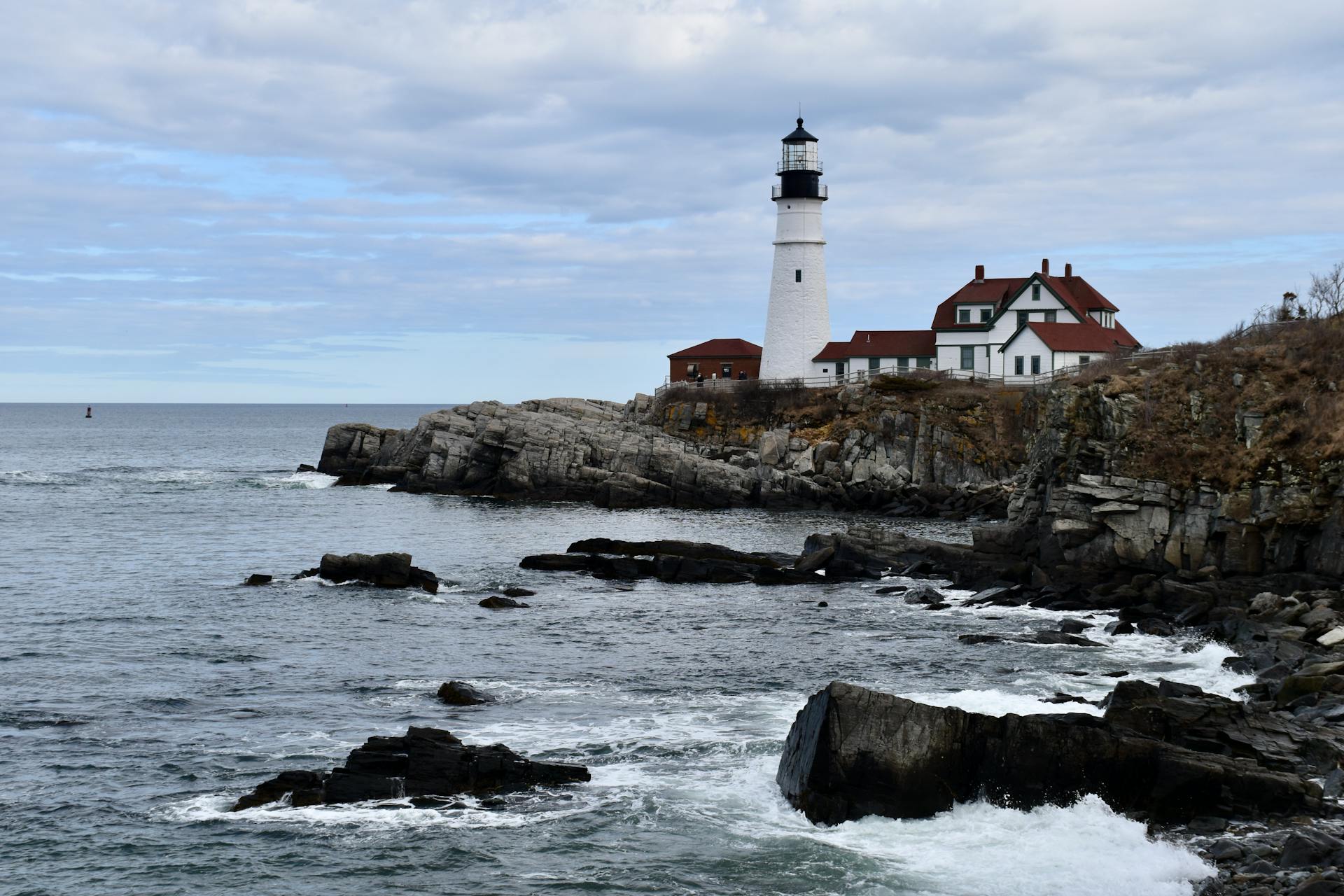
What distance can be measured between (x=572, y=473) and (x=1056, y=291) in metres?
31.4

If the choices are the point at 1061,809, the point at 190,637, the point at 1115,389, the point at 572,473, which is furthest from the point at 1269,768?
the point at 572,473

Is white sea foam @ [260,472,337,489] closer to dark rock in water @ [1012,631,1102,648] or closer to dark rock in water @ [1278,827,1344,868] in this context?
dark rock in water @ [1012,631,1102,648]

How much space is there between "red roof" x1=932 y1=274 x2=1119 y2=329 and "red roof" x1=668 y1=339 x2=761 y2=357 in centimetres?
1542

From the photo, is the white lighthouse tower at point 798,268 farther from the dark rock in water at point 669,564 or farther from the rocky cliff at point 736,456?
the dark rock in water at point 669,564

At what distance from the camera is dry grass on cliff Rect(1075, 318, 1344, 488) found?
36.4 meters

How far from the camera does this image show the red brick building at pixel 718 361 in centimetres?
9256

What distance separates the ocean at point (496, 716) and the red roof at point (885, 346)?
31.1m

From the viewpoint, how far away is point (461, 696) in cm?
2703

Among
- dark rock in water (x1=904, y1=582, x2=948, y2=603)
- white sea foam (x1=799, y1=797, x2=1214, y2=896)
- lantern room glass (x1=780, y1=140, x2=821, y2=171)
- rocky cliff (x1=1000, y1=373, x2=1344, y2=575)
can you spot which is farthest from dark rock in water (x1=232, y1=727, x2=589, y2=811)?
lantern room glass (x1=780, y1=140, x2=821, y2=171)

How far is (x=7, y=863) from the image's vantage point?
18.8 metres

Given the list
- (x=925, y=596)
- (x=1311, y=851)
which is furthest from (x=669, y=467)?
(x=1311, y=851)

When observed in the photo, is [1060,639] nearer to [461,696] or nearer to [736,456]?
[461,696]

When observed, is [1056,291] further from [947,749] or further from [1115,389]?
[947,749]

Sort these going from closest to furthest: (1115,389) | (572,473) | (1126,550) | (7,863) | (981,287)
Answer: (7,863) → (1126,550) → (1115,389) → (572,473) → (981,287)
